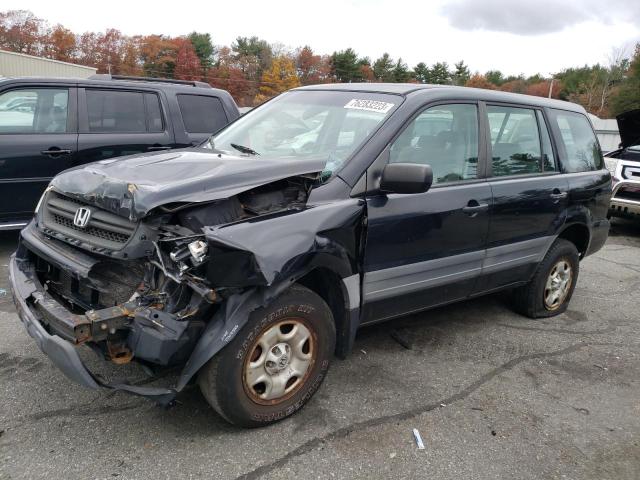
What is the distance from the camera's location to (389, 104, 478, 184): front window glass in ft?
11.1

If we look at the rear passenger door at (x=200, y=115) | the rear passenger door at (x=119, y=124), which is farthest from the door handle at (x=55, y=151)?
the rear passenger door at (x=200, y=115)

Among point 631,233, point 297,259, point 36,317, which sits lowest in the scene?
point 631,233

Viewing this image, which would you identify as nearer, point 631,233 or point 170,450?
point 170,450

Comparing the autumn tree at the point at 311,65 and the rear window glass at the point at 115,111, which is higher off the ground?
the autumn tree at the point at 311,65

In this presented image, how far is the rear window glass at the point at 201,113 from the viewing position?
6.61 meters

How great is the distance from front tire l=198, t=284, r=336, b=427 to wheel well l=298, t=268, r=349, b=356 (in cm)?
13

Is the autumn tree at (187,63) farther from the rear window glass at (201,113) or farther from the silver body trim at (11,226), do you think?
the silver body trim at (11,226)

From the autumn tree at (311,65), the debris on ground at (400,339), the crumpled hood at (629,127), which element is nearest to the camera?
the debris on ground at (400,339)

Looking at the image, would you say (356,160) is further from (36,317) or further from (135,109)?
(135,109)

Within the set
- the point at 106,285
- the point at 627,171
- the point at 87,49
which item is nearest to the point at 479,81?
the point at 87,49

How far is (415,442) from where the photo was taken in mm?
2854

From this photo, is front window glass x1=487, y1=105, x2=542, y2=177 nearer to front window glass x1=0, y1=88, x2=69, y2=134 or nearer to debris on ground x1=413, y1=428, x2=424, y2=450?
debris on ground x1=413, y1=428, x2=424, y2=450

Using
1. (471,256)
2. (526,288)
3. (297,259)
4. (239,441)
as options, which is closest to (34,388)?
(239,441)

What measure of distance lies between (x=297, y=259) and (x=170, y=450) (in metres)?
1.14
